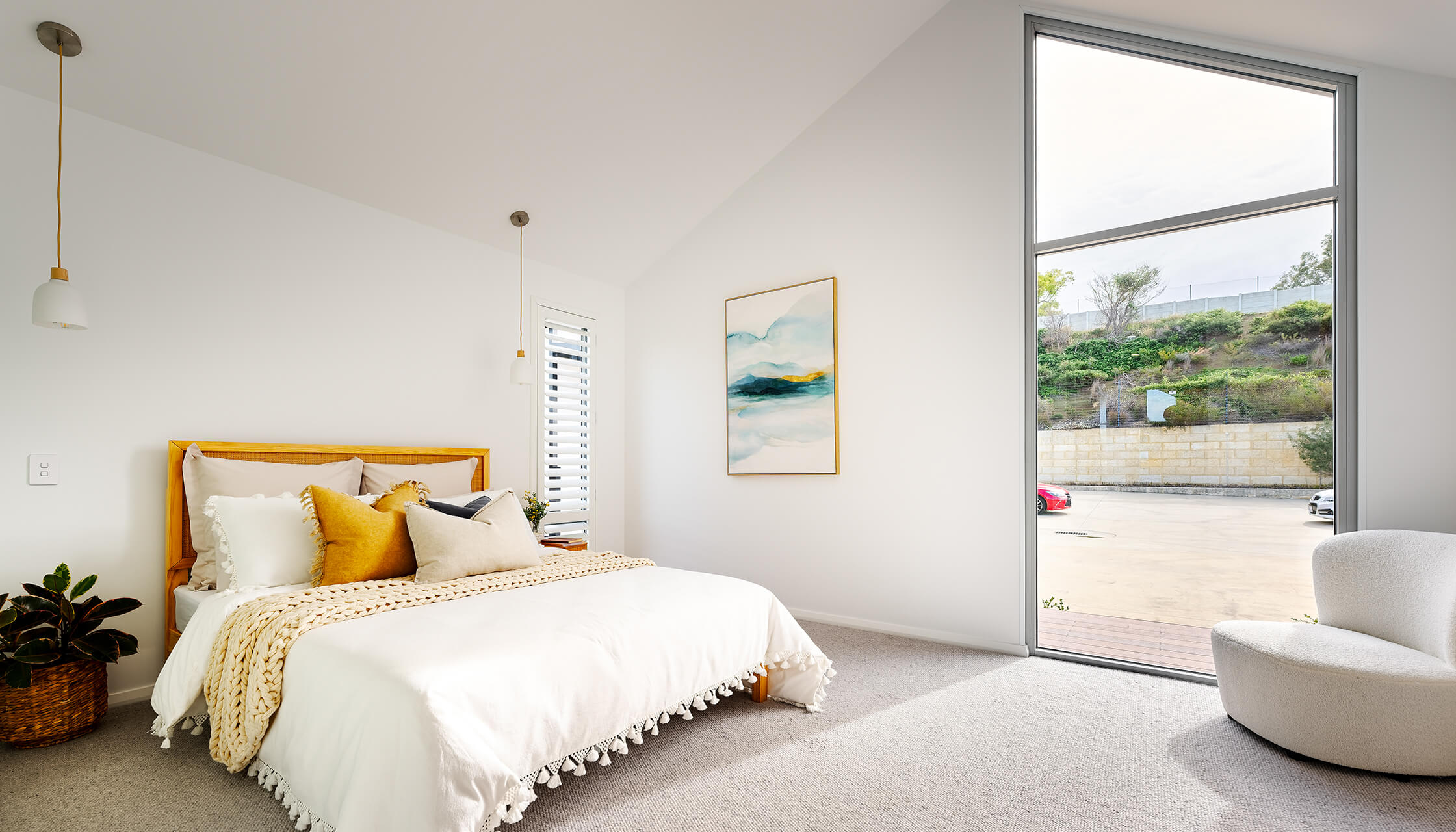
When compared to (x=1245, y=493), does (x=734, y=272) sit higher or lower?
higher

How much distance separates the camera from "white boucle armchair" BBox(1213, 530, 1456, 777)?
6.83ft

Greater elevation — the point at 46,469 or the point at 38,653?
the point at 46,469

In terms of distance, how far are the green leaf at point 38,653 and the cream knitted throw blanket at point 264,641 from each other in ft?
1.83

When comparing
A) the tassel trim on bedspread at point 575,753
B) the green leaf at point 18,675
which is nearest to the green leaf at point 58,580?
the green leaf at point 18,675

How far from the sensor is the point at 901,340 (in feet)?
12.8

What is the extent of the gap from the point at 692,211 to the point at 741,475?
1.85m

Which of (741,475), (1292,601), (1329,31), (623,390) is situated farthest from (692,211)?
(1292,601)

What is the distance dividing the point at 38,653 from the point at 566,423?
2.84 metres

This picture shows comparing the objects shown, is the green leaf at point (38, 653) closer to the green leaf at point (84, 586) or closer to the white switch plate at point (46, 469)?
the green leaf at point (84, 586)

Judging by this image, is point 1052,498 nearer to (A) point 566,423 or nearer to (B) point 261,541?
(A) point 566,423

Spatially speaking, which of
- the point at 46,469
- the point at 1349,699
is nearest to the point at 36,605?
the point at 46,469

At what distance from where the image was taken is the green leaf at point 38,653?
2.22 m

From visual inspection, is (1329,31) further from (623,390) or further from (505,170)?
(623,390)

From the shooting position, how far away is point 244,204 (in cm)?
321
